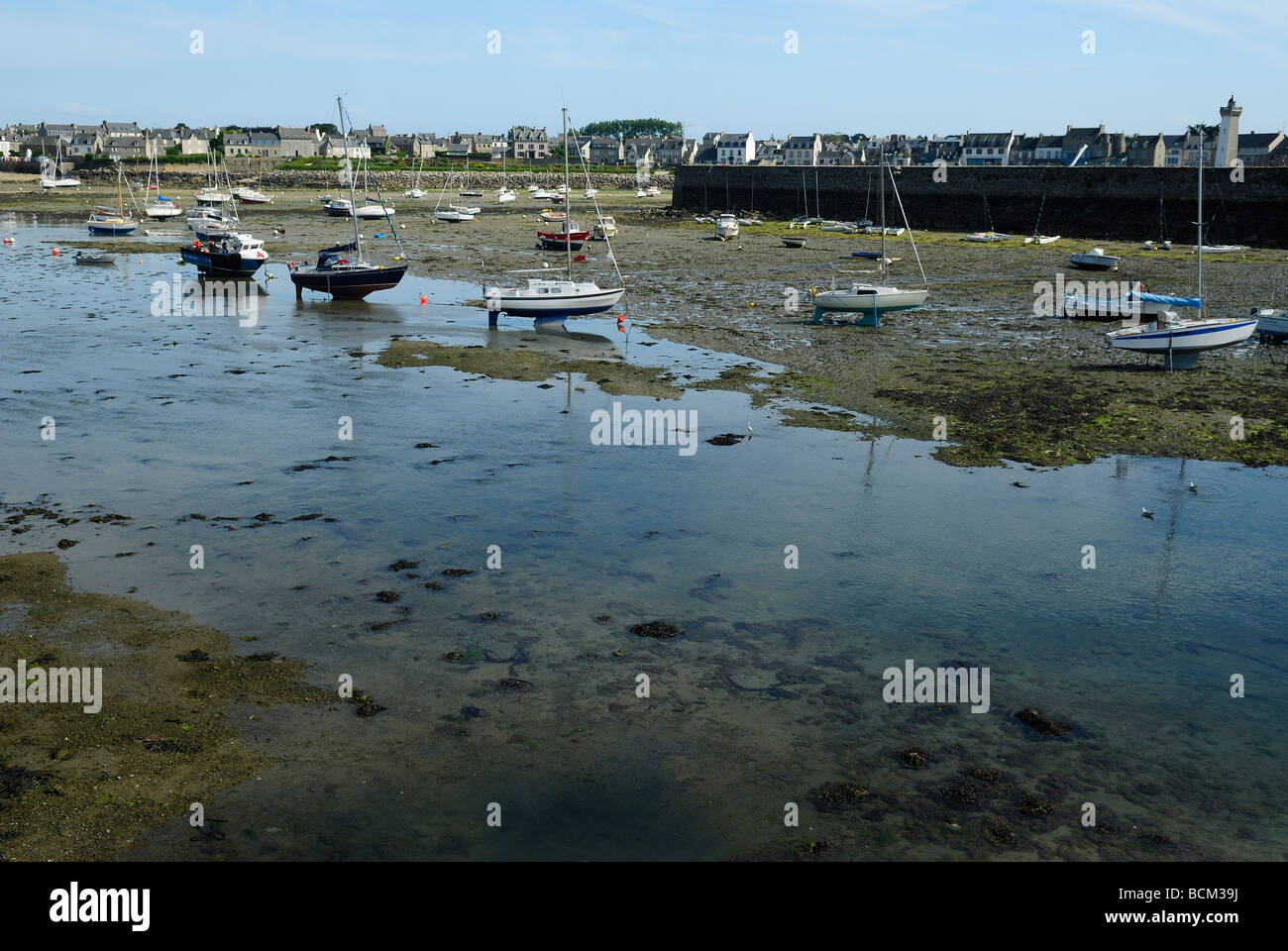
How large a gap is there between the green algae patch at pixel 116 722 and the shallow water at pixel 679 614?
0.43m

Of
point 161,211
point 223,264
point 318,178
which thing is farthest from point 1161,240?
point 318,178

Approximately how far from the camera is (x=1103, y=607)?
1392 centimetres

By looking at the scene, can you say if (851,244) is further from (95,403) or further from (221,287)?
(95,403)

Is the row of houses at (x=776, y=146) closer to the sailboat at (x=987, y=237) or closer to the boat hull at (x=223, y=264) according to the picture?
the sailboat at (x=987, y=237)

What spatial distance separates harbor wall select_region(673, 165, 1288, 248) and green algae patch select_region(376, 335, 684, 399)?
42770mm

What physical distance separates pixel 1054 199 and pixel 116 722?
232 feet

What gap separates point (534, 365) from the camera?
3042cm

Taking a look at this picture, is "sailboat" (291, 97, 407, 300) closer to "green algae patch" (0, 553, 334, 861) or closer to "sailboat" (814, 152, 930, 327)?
"sailboat" (814, 152, 930, 327)

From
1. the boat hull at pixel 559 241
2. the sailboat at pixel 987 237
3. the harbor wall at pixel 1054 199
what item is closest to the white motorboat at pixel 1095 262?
the harbor wall at pixel 1054 199

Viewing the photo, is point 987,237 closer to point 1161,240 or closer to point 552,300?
point 1161,240

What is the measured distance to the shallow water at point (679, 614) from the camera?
9.49 meters
